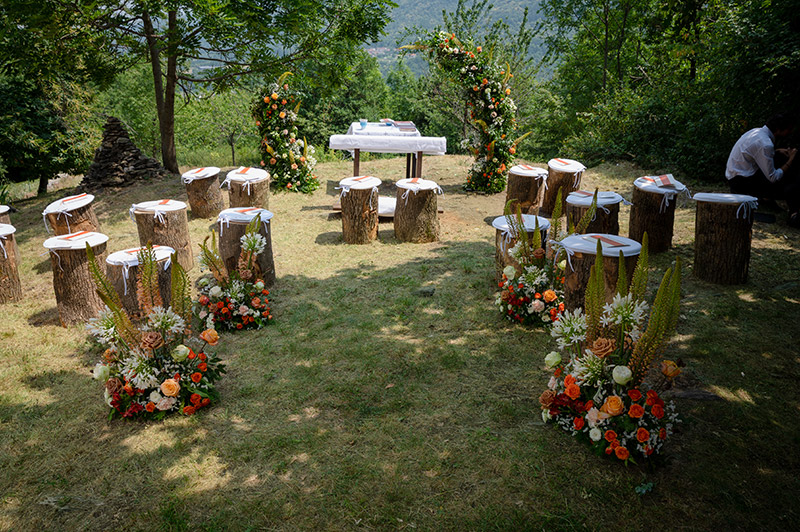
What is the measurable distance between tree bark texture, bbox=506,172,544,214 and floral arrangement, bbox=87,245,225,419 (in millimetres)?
6275

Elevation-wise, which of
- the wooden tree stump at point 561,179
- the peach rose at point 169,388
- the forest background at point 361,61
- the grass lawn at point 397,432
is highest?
the forest background at point 361,61

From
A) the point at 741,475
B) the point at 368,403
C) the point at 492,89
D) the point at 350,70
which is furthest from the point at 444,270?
the point at 350,70

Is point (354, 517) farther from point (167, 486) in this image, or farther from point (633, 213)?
point (633, 213)

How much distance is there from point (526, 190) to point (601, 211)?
2469 mm

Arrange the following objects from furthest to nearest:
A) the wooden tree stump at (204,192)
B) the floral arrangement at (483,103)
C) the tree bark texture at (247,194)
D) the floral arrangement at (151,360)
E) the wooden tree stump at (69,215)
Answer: the floral arrangement at (483,103) → the wooden tree stump at (204,192) → the tree bark texture at (247,194) → the wooden tree stump at (69,215) → the floral arrangement at (151,360)

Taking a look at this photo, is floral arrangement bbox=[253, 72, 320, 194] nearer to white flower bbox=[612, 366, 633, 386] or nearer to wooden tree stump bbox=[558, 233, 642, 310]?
wooden tree stump bbox=[558, 233, 642, 310]

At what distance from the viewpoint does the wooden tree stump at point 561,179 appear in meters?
8.59

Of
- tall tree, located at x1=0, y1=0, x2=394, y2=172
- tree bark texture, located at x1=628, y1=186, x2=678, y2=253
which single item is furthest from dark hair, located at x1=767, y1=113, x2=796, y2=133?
tall tree, located at x1=0, y1=0, x2=394, y2=172

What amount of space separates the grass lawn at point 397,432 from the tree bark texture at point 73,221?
133cm

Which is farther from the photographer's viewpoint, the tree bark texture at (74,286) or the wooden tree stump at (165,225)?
the wooden tree stump at (165,225)

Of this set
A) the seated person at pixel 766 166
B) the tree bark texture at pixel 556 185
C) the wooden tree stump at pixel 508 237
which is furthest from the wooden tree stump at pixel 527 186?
the wooden tree stump at pixel 508 237

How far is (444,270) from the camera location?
685 centimetres

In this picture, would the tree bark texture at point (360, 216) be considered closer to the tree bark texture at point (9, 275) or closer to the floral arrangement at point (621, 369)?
the tree bark texture at point (9, 275)

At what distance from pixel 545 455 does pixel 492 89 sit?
8175 mm
